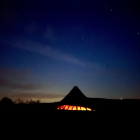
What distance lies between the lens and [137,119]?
25.9ft

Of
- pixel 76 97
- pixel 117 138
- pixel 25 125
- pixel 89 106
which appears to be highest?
pixel 76 97

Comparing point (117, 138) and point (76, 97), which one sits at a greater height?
point (76, 97)

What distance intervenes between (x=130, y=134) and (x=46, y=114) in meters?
4.33

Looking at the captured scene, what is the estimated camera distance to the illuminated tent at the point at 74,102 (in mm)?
8859

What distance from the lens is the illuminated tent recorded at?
886 centimetres

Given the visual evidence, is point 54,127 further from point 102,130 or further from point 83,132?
point 102,130

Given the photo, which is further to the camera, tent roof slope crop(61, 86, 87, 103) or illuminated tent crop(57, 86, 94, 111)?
tent roof slope crop(61, 86, 87, 103)

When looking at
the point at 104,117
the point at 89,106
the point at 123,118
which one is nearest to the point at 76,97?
the point at 89,106

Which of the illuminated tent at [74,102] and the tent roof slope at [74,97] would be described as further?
the tent roof slope at [74,97]

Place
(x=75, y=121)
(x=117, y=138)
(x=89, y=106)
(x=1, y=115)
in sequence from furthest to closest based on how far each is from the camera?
(x=89, y=106), (x=1, y=115), (x=75, y=121), (x=117, y=138)

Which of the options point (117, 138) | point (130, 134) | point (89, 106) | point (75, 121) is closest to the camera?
point (117, 138)

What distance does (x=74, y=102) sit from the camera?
29.6 feet

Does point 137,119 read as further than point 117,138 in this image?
Yes

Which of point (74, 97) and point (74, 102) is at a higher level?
point (74, 97)
